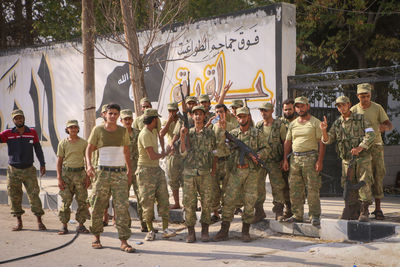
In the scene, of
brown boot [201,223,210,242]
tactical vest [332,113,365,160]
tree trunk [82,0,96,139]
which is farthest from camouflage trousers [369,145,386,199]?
tree trunk [82,0,96,139]

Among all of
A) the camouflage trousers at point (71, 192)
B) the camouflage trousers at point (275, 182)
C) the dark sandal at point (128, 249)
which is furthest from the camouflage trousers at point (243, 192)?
the camouflage trousers at point (71, 192)

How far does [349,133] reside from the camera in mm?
6281

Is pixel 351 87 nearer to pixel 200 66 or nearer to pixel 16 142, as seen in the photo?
pixel 200 66

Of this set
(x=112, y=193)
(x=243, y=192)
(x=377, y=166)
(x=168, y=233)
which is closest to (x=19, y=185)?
(x=112, y=193)

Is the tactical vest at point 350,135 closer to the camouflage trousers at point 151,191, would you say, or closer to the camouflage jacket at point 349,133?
the camouflage jacket at point 349,133

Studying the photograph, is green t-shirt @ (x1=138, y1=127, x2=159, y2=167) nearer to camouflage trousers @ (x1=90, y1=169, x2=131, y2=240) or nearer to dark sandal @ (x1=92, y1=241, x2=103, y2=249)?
camouflage trousers @ (x1=90, y1=169, x2=131, y2=240)

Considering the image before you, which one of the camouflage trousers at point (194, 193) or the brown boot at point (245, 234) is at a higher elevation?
the camouflage trousers at point (194, 193)

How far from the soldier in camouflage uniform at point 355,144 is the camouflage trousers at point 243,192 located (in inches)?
42.6

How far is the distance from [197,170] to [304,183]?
149 cm

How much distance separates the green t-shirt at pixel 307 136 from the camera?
6238 mm

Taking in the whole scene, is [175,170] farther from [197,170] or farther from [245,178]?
[245,178]

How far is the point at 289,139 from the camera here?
21.2 feet

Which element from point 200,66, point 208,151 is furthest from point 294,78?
Result: point 208,151

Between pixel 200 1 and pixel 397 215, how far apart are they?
14.1m
